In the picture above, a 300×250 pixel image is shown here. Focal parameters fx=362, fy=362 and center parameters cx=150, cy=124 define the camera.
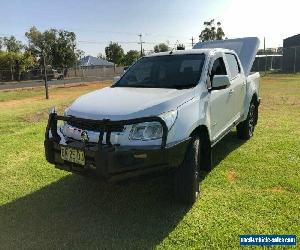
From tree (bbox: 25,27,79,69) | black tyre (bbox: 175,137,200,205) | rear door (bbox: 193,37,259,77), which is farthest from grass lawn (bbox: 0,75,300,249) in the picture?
tree (bbox: 25,27,79,69)

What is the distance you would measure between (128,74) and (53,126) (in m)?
1.83

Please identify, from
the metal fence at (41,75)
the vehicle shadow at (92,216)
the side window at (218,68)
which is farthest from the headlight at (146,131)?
the metal fence at (41,75)

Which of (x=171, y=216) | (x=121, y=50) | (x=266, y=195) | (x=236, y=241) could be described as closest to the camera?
(x=236, y=241)

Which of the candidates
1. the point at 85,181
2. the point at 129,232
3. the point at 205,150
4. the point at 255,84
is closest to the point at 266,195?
the point at 205,150

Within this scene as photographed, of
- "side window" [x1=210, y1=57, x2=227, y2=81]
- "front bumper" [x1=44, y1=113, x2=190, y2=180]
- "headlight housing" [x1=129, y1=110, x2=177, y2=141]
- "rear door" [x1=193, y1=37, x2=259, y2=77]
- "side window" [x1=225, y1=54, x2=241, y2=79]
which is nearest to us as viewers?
"front bumper" [x1=44, y1=113, x2=190, y2=180]

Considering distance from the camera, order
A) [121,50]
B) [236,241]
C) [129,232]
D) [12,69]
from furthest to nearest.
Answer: [121,50] → [12,69] → [129,232] → [236,241]

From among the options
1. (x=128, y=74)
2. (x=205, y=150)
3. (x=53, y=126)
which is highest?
(x=128, y=74)

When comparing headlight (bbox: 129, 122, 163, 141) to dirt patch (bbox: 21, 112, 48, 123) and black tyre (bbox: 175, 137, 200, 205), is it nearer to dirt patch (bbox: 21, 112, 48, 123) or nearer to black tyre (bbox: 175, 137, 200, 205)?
black tyre (bbox: 175, 137, 200, 205)

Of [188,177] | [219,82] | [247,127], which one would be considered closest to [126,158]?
[188,177]

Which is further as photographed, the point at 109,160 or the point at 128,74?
the point at 128,74

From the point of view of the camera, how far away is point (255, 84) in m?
7.52

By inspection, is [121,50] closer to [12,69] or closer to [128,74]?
[12,69]

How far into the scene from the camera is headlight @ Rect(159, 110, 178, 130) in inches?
151

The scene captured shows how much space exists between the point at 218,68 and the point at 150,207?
2409 mm
